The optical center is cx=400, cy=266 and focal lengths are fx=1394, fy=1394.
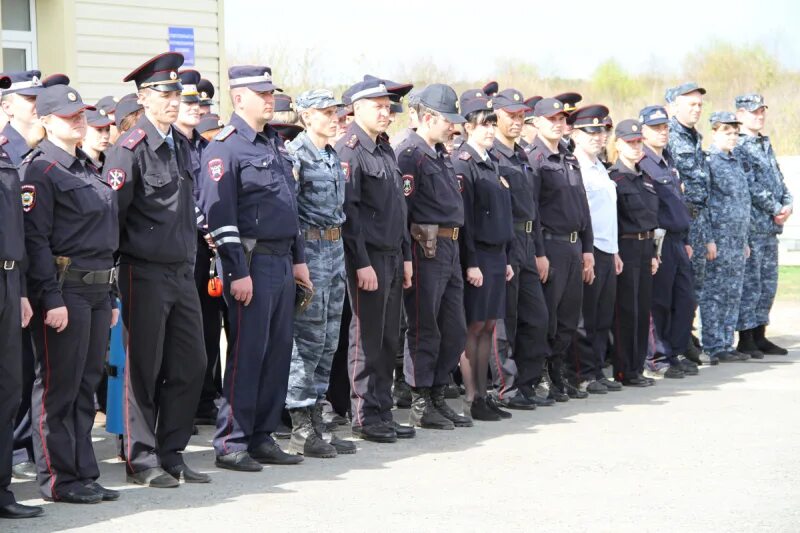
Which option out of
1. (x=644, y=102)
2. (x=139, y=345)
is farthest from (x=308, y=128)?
(x=644, y=102)

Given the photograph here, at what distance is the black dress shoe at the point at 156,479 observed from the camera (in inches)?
283

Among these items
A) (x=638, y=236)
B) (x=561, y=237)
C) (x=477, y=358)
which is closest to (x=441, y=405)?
(x=477, y=358)

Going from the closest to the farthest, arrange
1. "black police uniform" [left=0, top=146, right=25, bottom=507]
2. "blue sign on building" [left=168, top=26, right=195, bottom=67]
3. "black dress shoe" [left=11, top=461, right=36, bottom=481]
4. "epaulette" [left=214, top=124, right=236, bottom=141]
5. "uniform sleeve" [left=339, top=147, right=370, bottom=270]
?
1. "black police uniform" [left=0, top=146, right=25, bottom=507]
2. "black dress shoe" [left=11, top=461, right=36, bottom=481]
3. "epaulette" [left=214, top=124, right=236, bottom=141]
4. "uniform sleeve" [left=339, top=147, right=370, bottom=270]
5. "blue sign on building" [left=168, top=26, right=195, bottom=67]

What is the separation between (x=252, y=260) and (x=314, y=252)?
0.59 m

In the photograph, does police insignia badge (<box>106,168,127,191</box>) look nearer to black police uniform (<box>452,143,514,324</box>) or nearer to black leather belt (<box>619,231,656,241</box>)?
black police uniform (<box>452,143,514,324</box>)

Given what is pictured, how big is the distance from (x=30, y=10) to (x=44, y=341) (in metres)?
8.51

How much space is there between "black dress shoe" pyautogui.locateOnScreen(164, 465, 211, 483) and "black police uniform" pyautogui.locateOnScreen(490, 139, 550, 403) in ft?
10.8

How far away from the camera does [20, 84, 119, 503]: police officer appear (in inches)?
266

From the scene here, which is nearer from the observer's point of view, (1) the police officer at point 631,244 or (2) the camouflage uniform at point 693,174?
(1) the police officer at point 631,244

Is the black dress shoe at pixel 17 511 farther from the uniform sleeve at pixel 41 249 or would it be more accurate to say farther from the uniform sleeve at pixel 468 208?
Answer: the uniform sleeve at pixel 468 208

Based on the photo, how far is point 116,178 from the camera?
7.08 metres

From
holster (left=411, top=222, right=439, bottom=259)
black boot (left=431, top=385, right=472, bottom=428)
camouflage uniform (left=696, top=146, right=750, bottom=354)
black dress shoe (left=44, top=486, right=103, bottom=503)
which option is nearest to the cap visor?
black dress shoe (left=44, top=486, right=103, bottom=503)

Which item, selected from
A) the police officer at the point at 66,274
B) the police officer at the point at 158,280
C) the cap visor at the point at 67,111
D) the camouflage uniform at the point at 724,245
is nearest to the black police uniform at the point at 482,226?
the police officer at the point at 158,280

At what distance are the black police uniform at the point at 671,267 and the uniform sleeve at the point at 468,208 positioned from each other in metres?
2.61
